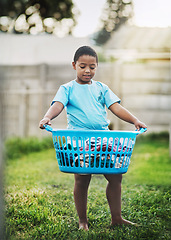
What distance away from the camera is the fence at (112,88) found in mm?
5473

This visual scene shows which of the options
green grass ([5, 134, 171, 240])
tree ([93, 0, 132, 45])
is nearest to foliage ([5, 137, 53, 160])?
green grass ([5, 134, 171, 240])

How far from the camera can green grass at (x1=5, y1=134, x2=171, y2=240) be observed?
187 centimetres

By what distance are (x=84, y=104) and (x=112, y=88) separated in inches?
140

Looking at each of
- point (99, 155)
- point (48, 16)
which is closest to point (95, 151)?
point (99, 155)

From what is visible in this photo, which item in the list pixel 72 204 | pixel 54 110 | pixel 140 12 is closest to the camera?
Result: pixel 54 110

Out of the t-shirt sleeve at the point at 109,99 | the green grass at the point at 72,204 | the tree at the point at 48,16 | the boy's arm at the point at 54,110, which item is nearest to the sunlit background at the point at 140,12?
the tree at the point at 48,16

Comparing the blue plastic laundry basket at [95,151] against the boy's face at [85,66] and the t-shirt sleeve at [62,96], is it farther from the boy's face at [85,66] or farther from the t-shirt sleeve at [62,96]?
the boy's face at [85,66]

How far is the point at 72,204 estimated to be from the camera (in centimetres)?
241

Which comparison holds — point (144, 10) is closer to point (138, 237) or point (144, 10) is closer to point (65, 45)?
point (65, 45)

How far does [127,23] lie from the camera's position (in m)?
7.03

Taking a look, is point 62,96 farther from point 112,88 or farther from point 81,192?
point 112,88

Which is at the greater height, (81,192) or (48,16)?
(48,16)

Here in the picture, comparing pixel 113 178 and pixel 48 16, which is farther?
pixel 48 16

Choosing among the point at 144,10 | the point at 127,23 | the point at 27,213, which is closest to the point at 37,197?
the point at 27,213
